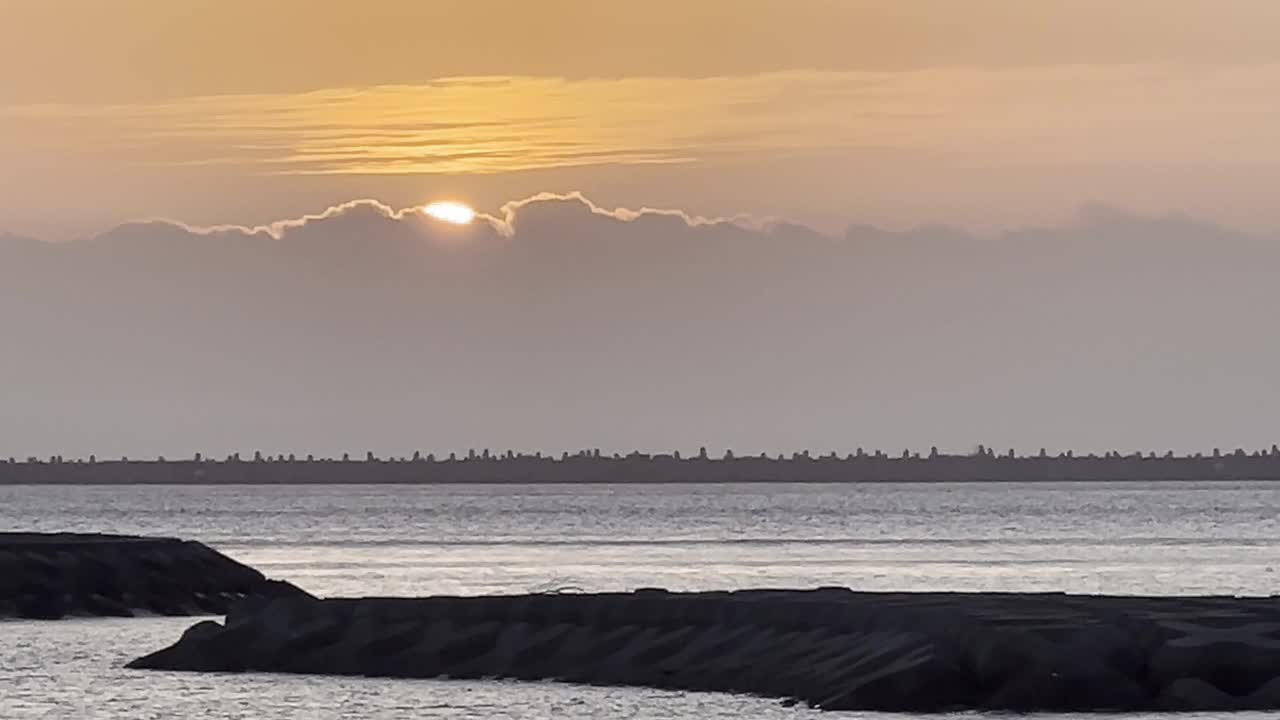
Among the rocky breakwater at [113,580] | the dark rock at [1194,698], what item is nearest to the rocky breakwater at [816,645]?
the dark rock at [1194,698]

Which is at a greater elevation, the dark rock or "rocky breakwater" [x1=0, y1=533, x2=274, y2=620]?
"rocky breakwater" [x1=0, y1=533, x2=274, y2=620]

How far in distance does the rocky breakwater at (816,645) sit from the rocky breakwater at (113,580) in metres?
14.1

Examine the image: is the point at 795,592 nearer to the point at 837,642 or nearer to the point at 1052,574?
the point at 837,642

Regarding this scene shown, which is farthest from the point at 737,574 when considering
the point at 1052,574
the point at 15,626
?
the point at 15,626

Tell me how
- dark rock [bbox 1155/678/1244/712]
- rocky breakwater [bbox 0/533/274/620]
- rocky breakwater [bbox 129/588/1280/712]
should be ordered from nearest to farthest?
1. dark rock [bbox 1155/678/1244/712]
2. rocky breakwater [bbox 129/588/1280/712]
3. rocky breakwater [bbox 0/533/274/620]

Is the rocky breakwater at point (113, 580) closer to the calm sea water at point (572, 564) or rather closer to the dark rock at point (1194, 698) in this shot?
the calm sea water at point (572, 564)

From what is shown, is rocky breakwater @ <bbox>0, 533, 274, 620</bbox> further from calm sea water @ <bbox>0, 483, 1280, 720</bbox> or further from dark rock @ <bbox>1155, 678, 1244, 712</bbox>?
dark rock @ <bbox>1155, 678, 1244, 712</bbox>

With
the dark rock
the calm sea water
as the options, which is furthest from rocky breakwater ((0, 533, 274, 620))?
the dark rock

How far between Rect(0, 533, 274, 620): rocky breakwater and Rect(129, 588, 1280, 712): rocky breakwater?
14.1m

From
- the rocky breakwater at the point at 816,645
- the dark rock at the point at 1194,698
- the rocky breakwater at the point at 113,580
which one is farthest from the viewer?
the rocky breakwater at the point at 113,580

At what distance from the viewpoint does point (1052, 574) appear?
79.6m

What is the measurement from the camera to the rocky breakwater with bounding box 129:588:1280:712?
3538 cm

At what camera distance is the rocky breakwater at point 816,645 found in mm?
35375

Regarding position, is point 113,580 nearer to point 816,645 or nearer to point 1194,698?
point 816,645
